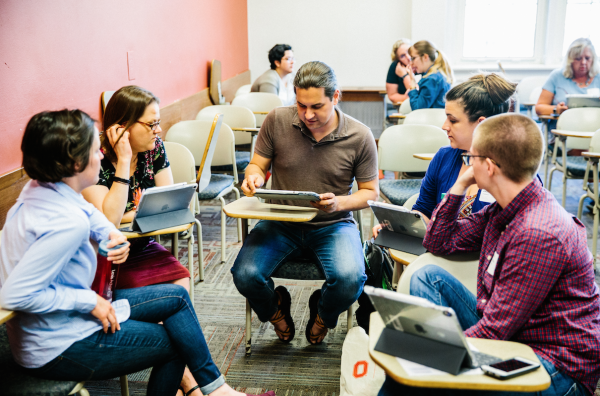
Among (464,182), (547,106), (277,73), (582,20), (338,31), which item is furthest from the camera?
(338,31)

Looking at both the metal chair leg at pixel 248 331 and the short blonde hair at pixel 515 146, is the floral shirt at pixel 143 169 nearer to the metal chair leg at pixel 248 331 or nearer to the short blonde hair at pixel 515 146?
the metal chair leg at pixel 248 331

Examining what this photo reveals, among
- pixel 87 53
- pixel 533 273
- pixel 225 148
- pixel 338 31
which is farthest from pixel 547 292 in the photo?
pixel 338 31

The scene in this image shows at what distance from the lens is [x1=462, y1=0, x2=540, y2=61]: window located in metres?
7.01

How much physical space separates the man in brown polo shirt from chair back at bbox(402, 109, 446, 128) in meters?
1.85

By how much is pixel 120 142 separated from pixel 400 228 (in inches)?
43.6

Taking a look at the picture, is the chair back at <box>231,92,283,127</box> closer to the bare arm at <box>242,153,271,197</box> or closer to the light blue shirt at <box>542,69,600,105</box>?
the light blue shirt at <box>542,69,600,105</box>

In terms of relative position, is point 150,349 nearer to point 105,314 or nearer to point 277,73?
point 105,314

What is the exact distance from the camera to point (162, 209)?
1.97m

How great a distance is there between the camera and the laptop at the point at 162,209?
1.85 m

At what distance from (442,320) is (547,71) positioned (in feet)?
23.1

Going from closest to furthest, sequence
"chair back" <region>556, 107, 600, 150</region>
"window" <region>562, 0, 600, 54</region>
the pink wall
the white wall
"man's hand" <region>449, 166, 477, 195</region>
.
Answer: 1. "man's hand" <region>449, 166, 477, 195</region>
2. the pink wall
3. "chair back" <region>556, 107, 600, 150</region>
4. "window" <region>562, 0, 600, 54</region>
5. the white wall

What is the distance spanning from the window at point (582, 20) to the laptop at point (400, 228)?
6.29 meters

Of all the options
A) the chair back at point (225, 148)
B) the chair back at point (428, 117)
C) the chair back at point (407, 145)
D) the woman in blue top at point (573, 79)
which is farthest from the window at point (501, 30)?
the chair back at point (225, 148)

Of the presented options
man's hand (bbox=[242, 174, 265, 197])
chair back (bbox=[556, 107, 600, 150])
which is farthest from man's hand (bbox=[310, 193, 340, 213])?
chair back (bbox=[556, 107, 600, 150])
